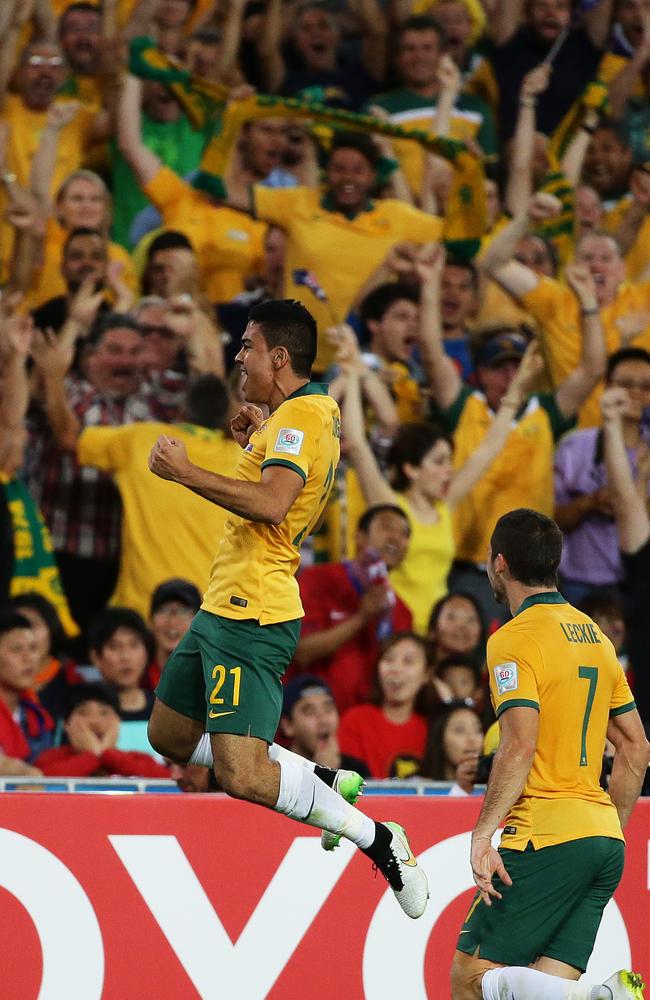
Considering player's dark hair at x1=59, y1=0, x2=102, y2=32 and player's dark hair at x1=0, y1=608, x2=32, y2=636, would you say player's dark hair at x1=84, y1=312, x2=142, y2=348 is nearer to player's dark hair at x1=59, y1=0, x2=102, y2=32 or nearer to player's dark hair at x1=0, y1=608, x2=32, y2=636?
player's dark hair at x1=0, y1=608, x2=32, y2=636

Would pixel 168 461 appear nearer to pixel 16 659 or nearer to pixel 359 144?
pixel 16 659

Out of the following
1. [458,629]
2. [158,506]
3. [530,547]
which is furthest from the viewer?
[158,506]

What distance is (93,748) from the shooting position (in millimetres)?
7746

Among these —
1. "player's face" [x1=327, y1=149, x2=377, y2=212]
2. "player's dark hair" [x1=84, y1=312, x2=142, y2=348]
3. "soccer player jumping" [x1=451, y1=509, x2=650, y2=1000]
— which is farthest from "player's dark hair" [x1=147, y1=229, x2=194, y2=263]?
"soccer player jumping" [x1=451, y1=509, x2=650, y2=1000]

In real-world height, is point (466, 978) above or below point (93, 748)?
above

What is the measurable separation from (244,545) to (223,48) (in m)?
7.41

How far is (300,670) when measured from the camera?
8875 mm

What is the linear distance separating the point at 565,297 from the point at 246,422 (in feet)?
17.5

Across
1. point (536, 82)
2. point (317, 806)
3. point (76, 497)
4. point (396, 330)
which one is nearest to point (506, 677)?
point (317, 806)

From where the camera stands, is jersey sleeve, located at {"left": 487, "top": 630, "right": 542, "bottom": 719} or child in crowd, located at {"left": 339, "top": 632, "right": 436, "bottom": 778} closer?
jersey sleeve, located at {"left": 487, "top": 630, "right": 542, "bottom": 719}

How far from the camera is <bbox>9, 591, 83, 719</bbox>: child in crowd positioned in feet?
A: 27.4

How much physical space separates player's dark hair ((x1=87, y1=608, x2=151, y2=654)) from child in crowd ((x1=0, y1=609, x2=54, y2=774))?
33 cm

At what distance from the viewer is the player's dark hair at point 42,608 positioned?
8.44m

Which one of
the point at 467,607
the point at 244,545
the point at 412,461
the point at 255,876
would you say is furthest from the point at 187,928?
the point at 412,461
